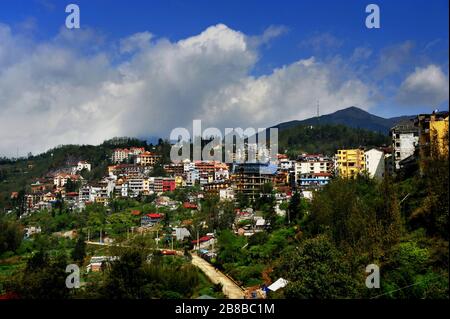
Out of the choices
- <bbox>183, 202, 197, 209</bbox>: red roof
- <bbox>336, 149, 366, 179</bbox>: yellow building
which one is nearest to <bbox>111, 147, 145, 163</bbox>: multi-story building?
<bbox>183, 202, 197, 209</bbox>: red roof

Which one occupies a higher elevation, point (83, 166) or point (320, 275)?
point (83, 166)

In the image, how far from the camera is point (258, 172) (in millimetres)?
26797

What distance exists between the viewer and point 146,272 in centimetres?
1036

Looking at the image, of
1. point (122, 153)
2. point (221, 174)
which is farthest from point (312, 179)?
point (122, 153)

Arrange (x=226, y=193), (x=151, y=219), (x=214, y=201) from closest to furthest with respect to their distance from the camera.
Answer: (x=151, y=219) → (x=214, y=201) → (x=226, y=193)

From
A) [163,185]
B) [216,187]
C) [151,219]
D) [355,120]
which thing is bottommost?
[151,219]

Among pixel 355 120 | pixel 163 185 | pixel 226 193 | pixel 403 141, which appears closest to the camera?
pixel 403 141

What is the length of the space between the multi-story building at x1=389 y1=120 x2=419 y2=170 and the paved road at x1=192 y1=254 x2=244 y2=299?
781cm

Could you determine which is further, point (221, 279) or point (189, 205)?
point (189, 205)

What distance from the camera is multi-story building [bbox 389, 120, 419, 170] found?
18016 millimetres

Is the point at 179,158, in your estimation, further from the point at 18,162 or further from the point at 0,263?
the point at 18,162

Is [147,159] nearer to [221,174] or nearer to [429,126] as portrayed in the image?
[221,174]

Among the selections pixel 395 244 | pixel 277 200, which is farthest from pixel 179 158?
pixel 395 244

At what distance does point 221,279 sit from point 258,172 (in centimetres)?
1264
